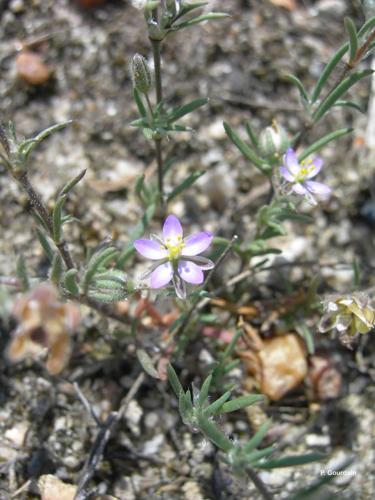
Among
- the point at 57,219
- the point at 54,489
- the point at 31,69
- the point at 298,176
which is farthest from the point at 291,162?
the point at 31,69

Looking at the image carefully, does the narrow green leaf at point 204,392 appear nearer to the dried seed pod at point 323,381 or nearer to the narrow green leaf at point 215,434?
the narrow green leaf at point 215,434

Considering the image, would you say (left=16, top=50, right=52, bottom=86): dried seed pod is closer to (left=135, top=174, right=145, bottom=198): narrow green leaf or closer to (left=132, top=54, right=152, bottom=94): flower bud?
(left=135, top=174, right=145, bottom=198): narrow green leaf

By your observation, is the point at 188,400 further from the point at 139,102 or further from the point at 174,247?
the point at 139,102

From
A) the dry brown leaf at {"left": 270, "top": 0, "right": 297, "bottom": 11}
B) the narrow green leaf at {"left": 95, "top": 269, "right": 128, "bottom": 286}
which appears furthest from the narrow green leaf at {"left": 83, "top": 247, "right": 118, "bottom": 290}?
the dry brown leaf at {"left": 270, "top": 0, "right": 297, "bottom": 11}

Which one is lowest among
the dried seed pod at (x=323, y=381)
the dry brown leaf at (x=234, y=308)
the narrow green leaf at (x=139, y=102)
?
the dried seed pod at (x=323, y=381)

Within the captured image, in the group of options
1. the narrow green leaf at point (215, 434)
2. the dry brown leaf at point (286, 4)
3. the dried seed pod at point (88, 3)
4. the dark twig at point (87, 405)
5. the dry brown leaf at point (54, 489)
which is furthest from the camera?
the dry brown leaf at point (286, 4)

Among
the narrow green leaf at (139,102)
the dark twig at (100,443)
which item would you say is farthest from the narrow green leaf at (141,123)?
the dark twig at (100,443)
